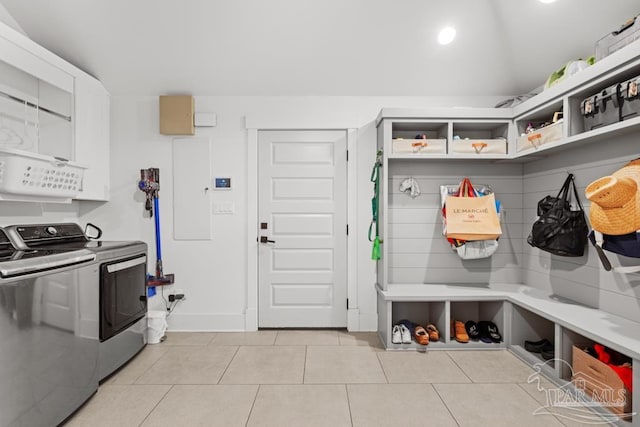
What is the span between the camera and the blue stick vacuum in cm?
328

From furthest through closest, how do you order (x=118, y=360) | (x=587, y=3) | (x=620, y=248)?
1. (x=118, y=360)
2. (x=587, y=3)
3. (x=620, y=248)

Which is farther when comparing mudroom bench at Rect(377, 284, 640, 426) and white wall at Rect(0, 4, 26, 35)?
white wall at Rect(0, 4, 26, 35)

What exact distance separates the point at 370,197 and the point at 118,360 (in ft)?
8.31

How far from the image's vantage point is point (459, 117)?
2.99 metres

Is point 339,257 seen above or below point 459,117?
below

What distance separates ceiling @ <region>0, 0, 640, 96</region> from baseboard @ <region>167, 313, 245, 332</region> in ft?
7.33

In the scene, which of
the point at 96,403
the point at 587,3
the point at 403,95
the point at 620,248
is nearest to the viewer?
the point at 620,248

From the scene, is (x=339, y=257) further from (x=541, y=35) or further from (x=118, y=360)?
(x=541, y=35)

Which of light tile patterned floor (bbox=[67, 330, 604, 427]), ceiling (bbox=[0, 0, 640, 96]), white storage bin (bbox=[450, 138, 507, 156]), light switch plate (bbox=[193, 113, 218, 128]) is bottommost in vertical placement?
light tile patterned floor (bbox=[67, 330, 604, 427])

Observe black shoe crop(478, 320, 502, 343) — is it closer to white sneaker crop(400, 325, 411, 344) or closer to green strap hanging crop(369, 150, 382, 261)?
white sneaker crop(400, 325, 411, 344)

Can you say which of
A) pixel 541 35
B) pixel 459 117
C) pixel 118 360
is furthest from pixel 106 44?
pixel 541 35

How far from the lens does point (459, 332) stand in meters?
2.99

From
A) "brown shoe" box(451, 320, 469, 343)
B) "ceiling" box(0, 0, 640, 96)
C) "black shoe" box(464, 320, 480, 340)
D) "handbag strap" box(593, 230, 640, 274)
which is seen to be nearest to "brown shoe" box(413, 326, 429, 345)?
"brown shoe" box(451, 320, 469, 343)
